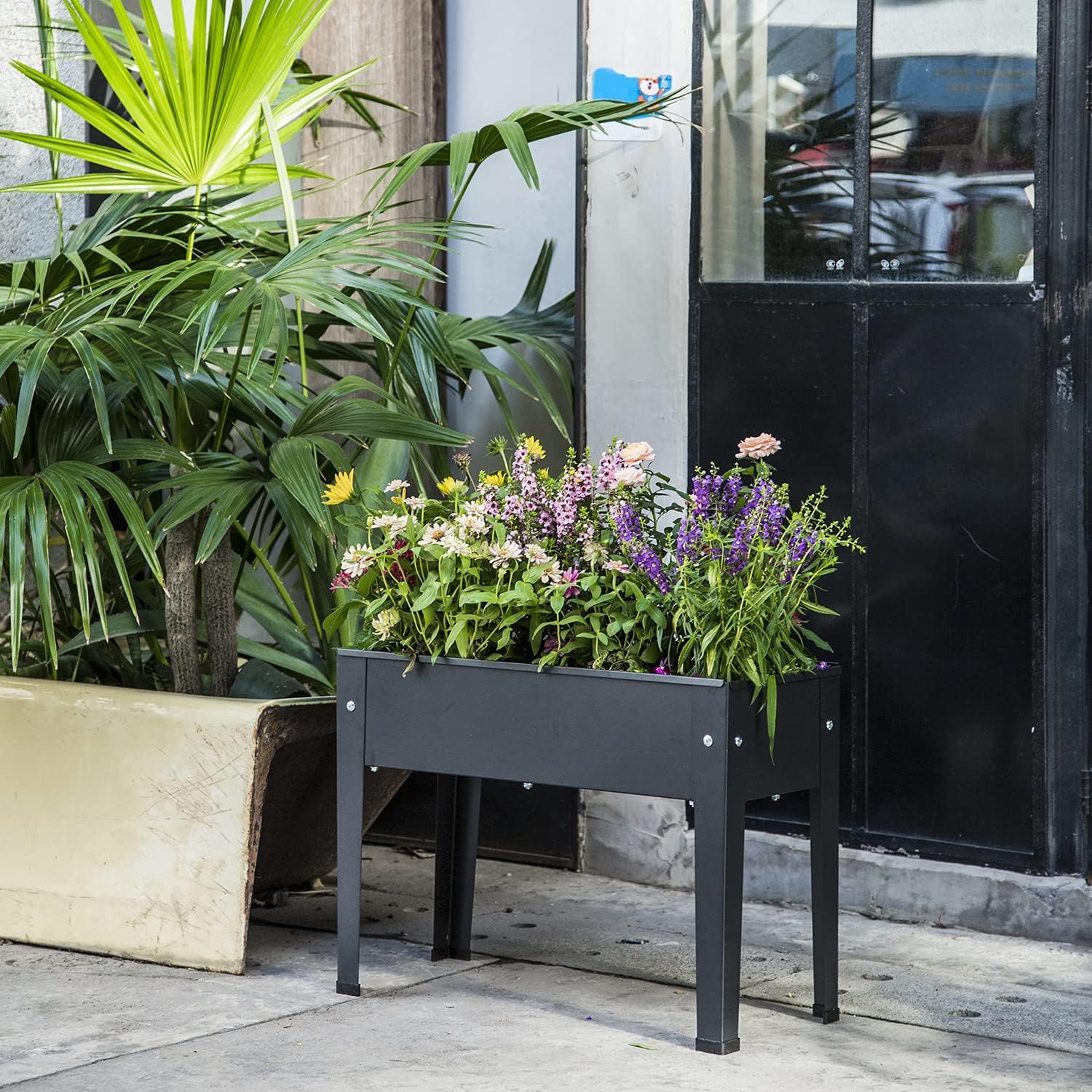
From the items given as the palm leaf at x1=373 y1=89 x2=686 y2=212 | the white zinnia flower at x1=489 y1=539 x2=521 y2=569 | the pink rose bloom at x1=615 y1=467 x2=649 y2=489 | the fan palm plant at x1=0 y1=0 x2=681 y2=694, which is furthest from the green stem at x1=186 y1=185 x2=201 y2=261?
the pink rose bloom at x1=615 y1=467 x2=649 y2=489

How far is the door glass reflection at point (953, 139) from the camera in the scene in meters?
3.79

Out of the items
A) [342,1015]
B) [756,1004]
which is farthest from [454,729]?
[756,1004]

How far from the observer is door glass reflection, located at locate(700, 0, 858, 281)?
13.1 ft

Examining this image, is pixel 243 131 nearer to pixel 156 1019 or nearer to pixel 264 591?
Answer: pixel 264 591

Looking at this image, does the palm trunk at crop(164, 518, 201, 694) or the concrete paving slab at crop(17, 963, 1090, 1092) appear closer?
the concrete paving slab at crop(17, 963, 1090, 1092)

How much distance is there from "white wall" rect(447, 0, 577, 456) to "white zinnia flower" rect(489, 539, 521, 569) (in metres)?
1.53

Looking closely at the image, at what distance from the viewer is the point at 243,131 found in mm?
3615

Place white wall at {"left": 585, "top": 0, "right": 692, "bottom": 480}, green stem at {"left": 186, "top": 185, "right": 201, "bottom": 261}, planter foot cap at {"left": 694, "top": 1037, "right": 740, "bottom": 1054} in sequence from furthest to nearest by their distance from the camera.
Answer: white wall at {"left": 585, "top": 0, "right": 692, "bottom": 480}, green stem at {"left": 186, "top": 185, "right": 201, "bottom": 261}, planter foot cap at {"left": 694, "top": 1037, "right": 740, "bottom": 1054}

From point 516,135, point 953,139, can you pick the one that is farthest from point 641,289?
point 516,135

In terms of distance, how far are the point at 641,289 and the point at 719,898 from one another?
183 cm

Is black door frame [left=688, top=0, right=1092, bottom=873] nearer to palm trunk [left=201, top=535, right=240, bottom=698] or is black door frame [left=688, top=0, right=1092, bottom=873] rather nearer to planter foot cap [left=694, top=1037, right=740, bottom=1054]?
planter foot cap [left=694, top=1037, right=740, bottom=1054]

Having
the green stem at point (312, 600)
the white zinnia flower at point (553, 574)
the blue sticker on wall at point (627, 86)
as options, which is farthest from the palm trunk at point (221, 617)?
the blue sticker on wall at point (627, 86)

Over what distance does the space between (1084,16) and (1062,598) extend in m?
1.22

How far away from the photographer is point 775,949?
3.76 m
